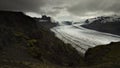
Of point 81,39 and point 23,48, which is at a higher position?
point 23,48

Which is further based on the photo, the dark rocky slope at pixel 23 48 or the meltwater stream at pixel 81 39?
the meltwater stream at pixel 81 39

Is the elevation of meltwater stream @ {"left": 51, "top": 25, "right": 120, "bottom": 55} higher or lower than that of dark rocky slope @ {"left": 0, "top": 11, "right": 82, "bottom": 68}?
lower

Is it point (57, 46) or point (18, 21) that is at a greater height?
point (18, 21)

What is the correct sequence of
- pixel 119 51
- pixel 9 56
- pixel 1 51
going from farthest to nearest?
1. pixel 119 51
2. pixel 1 51
3. pixel 9 56

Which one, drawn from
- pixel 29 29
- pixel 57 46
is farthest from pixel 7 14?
pixel 57 46

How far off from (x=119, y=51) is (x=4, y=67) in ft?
84.0

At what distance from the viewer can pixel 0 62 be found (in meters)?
21.5

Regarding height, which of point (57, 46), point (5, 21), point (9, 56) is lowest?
point (57, 46)

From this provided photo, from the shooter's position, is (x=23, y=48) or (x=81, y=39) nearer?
(x=23, y=48)

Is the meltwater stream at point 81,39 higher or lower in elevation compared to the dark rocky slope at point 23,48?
lower

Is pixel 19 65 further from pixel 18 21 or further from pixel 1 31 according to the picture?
pixel 18 21

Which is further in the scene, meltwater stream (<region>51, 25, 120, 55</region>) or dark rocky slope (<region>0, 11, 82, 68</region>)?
meltwater stream (<region>51, 25, 120, 55</region>)

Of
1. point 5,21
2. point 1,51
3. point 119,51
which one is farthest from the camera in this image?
point 5,21

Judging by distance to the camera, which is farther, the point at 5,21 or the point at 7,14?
the point at 7,14
